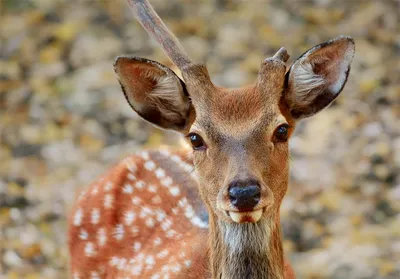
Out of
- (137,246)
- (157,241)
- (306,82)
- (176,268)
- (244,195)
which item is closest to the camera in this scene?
(244,195)

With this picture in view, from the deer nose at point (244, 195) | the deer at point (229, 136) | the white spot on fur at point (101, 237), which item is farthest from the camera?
the white spot on fur at point (101, 237)

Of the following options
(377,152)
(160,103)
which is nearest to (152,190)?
(160,103)

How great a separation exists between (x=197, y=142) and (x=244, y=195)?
1.72 ft

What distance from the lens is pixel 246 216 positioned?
4176 mm

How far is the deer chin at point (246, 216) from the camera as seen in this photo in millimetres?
4160

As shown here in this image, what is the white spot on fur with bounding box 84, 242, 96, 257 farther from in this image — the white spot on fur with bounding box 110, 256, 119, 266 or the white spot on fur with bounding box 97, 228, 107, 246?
the white spot on fur with bounding box 110, 256, 119, 266

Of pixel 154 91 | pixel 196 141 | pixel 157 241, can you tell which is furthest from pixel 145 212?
pixel 196 141

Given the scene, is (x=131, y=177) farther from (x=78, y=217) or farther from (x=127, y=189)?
(x=78, y=217)

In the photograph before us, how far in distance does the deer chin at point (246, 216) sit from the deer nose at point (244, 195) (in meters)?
0.06

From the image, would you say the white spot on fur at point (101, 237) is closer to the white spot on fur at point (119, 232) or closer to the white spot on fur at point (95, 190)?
the white spot on fur at point (119, 232)

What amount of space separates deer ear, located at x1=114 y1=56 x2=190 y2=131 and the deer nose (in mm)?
726

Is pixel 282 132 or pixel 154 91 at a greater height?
pixel 154 91

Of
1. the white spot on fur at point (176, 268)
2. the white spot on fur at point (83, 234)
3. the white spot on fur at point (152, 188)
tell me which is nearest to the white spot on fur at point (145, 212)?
the white spot on fur at point (152, 188)

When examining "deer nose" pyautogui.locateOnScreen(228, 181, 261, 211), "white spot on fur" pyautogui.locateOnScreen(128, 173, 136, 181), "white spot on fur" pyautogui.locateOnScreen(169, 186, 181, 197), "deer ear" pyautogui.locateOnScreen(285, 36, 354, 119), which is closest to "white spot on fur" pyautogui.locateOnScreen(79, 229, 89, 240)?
"white spot on fur" pyautogui.locateOnScreen(128, 173, 136, 181)
